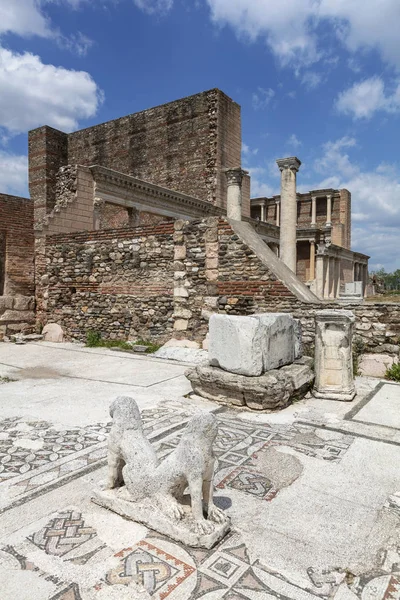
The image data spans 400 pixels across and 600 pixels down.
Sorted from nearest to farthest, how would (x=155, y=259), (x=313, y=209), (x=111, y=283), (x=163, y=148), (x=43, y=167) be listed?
1. (x=155, y=259)
2. (x=111, y=283)
3. (x=163, y=148)
4. (x=43, y=167)
5. (x=313, y=209)

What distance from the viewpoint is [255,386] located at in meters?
4.77

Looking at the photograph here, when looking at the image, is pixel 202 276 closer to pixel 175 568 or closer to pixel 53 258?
pixel 53 258

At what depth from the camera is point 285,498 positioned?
111 inches

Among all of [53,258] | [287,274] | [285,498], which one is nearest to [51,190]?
→ [53,258]

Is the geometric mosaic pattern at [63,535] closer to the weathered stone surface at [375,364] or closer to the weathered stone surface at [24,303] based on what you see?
the weathered stone surface at [375,364]

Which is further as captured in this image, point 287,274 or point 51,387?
point 287,274

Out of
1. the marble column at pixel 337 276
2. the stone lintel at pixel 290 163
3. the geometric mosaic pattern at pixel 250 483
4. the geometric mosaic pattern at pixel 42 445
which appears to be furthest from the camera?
the marble column at pixel 337 276

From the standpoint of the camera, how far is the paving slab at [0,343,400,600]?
198 centimetres

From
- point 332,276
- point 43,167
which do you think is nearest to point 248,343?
point 43,167

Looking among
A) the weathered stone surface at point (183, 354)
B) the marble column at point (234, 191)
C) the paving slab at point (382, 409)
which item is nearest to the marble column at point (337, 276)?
the marble column at point (234, 191)

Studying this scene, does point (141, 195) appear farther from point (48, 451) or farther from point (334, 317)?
point (48, 451)

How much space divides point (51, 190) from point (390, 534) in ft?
72.8

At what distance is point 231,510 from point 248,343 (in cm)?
255

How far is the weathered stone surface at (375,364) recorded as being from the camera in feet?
21.9
